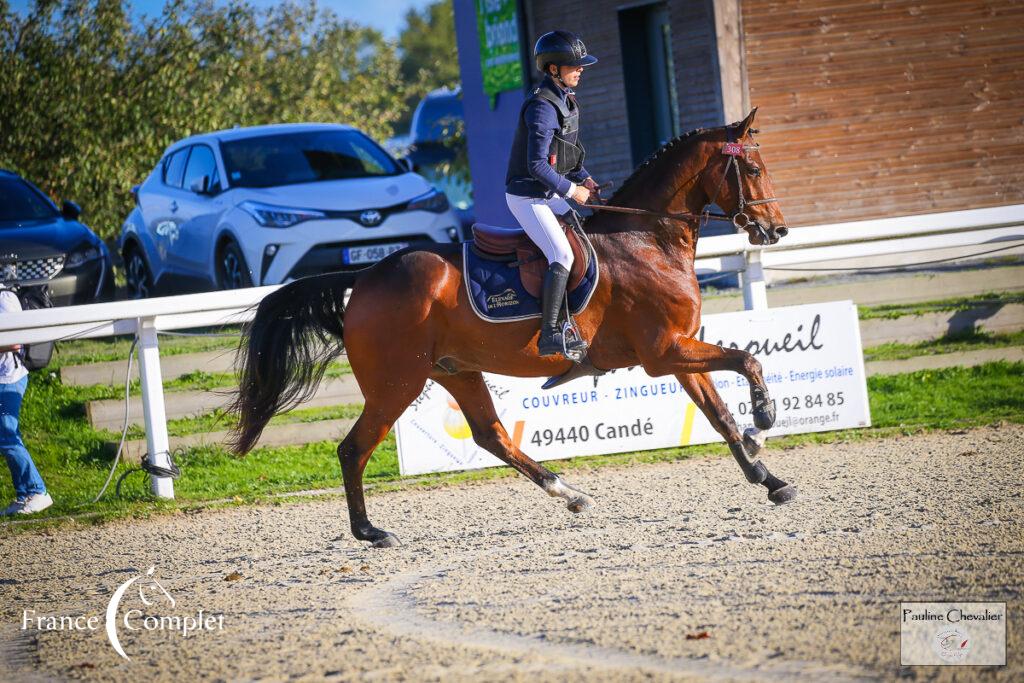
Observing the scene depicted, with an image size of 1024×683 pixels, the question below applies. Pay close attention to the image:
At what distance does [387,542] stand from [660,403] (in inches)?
130

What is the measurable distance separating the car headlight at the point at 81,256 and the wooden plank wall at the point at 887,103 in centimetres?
784

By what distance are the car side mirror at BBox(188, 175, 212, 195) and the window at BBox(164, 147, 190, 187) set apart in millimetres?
683

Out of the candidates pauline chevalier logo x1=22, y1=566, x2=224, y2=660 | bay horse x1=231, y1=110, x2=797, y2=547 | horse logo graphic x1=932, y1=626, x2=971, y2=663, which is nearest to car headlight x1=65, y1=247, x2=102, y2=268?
bay horse x1=231, y1=110, x2=797, y2=547

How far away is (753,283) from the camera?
34.3 ft

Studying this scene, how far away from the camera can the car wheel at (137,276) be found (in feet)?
50.4

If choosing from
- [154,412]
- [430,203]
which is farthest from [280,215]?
[154,412]

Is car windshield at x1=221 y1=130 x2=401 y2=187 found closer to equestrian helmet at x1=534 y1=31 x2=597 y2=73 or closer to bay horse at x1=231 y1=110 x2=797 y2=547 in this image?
bay horse at x1=231 y1=110 x2=797 y2=547

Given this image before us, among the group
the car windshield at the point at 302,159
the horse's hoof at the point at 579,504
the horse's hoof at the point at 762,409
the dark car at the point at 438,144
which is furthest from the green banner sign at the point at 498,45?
the horse's hoof at the point at 762,409

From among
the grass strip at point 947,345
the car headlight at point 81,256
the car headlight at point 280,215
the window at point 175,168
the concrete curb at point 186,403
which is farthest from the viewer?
the window at point 175,168

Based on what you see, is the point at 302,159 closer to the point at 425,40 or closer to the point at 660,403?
the point at 660,403

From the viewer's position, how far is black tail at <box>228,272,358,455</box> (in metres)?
8.07

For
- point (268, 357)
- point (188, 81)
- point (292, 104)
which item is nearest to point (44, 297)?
point (268, 357)

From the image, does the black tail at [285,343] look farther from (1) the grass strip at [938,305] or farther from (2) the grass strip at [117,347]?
(1) the grass strip at [938,305]

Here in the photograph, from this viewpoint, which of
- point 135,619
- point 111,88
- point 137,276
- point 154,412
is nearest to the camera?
point 135,619
